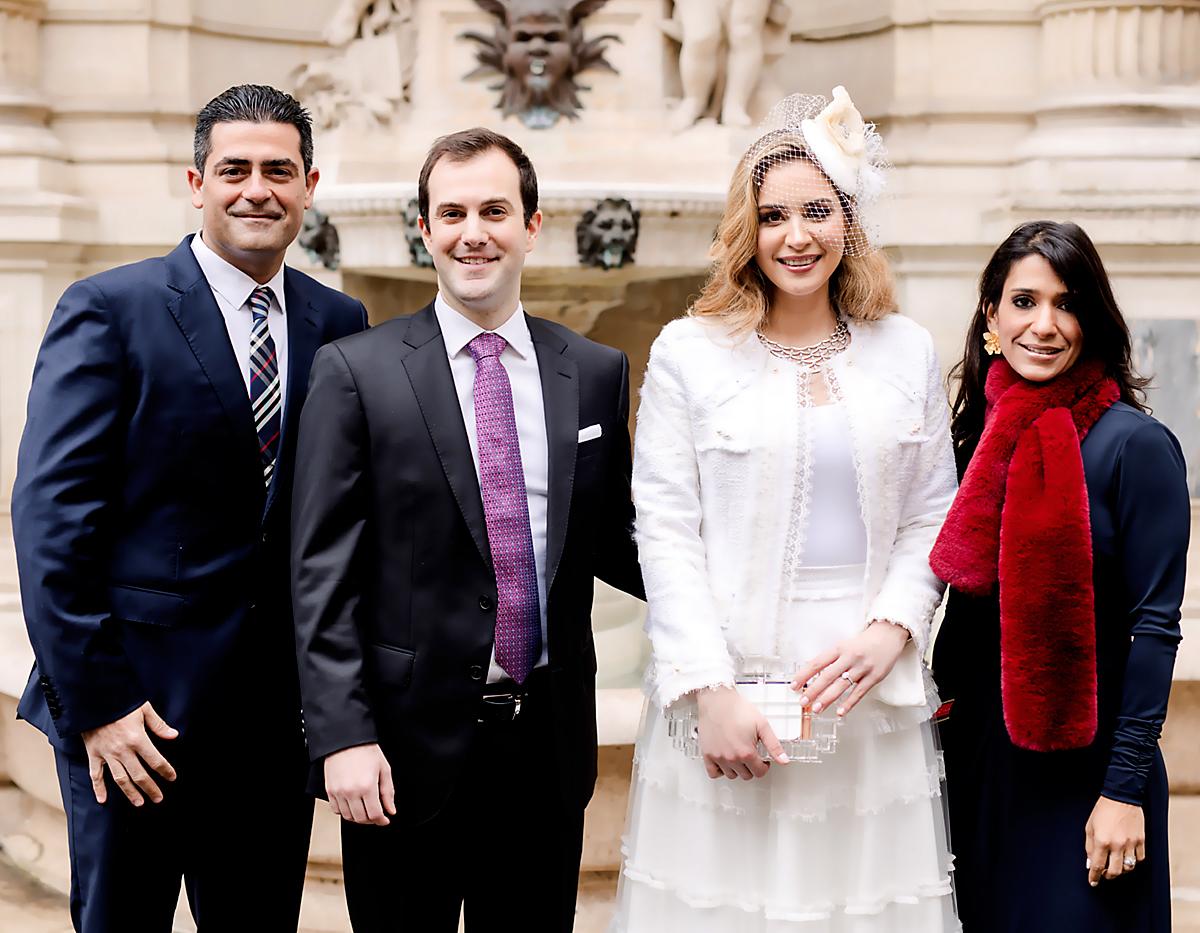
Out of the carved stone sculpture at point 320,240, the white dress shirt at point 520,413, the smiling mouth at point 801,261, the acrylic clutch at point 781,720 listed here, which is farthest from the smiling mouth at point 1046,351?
the carved stone sculpture at point 320,240

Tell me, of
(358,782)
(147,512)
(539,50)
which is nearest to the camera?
(358,782)

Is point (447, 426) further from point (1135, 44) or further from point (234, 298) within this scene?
point (1135, 44)

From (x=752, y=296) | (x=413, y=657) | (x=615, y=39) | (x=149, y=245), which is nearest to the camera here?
(x=413, y=657)

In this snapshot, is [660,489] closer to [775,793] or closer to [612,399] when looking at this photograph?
[612,399]

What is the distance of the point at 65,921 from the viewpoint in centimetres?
388

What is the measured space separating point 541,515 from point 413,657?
0.95 ft

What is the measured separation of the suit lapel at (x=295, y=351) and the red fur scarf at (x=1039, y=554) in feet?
3.41

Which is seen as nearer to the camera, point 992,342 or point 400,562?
point 400,562

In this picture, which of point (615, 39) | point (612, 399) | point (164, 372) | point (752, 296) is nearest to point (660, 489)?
point (612, 399)

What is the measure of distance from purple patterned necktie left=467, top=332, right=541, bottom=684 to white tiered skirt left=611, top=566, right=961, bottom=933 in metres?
0.33

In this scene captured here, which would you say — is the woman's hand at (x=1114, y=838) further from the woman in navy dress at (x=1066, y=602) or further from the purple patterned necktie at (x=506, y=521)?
the purple patterned necktie at (x=506, y=521)

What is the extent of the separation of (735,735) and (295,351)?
945 mm

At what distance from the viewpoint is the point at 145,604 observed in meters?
2.35

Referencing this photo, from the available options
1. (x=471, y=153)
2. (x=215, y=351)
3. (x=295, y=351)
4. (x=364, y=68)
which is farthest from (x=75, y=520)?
(x=364, y=68)
